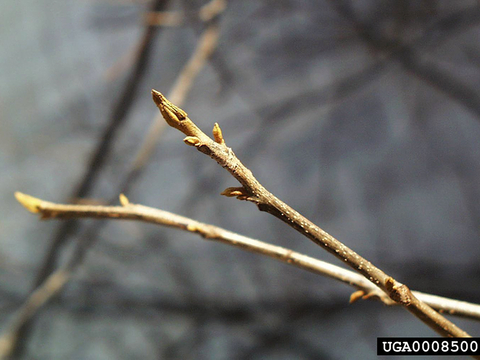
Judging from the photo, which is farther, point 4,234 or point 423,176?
point 4,234

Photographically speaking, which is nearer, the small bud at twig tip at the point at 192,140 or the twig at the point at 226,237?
the small bud at twig tip at the point at 192,140

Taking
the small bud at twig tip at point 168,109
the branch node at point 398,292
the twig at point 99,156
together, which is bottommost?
the branch node at point 398,292

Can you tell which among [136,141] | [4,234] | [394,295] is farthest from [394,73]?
[4,234]

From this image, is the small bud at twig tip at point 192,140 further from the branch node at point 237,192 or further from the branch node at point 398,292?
the branch node at point 398,292

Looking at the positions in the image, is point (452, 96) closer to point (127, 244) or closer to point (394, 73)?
point (394, 73)

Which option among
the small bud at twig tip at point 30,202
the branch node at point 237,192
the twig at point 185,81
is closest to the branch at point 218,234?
the small bud at twig tip at point 30,202

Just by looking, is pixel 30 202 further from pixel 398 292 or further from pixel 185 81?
pixel 185 81

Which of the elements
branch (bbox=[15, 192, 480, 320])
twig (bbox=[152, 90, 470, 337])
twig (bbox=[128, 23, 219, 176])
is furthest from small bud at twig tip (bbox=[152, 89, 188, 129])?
twig (bbox=[128, 23, 219, 176])

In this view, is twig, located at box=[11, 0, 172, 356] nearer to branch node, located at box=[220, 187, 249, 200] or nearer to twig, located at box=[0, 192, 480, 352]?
twig, located at box=[0, 192, 480, 352]
